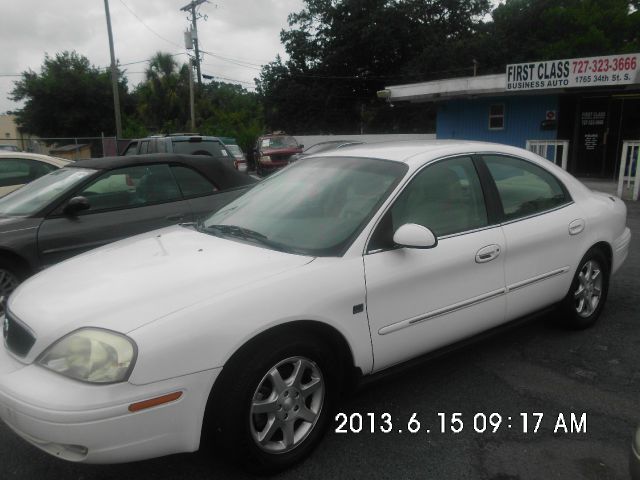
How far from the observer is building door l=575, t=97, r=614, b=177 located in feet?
54.8

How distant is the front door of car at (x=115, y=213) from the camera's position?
4770mm

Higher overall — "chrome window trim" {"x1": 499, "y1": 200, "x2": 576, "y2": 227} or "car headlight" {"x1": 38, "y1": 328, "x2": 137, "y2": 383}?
"chrome window trim" {"x1": 499, "y1": 200, "x2": 576, "y2": 227}

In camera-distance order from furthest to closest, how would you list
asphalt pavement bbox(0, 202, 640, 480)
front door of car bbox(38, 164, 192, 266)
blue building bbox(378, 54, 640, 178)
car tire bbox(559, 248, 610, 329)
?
blue building bbox(378, 54, 640, 178) < front door of car bbox(38, 164, 192, 266) < car tire bbox(559, 248, 610, 329) < asphalt pavement bbox(0, 202, 640, 480)

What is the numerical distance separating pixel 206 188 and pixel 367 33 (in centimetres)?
4139

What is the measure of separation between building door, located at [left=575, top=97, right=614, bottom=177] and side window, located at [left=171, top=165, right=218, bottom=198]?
1486cm

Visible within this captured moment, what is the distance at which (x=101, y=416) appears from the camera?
211 centimetres

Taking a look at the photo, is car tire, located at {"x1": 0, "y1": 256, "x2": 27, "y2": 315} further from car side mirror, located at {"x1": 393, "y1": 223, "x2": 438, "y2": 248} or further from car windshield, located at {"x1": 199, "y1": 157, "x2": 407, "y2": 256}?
car side mirror, located at {"x1": 393, "y1": 223, "x2": 438, "y2": 248}

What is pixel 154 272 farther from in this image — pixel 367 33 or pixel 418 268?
pixel 367 33

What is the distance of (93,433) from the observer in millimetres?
2109

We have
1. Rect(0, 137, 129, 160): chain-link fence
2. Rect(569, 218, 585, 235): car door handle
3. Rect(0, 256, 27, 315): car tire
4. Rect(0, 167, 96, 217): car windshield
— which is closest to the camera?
Rect(569, 218, 585, 235): car door handle

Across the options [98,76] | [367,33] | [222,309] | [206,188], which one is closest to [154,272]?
[222,309]

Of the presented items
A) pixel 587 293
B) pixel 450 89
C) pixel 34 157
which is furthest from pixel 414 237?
pixel 450 89

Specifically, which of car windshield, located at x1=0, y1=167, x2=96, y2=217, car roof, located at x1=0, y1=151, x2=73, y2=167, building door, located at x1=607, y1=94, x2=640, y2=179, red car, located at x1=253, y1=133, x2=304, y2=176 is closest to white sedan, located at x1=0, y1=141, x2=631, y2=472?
car windshield, located at x1=0, y1=167, x2=96, y2=217

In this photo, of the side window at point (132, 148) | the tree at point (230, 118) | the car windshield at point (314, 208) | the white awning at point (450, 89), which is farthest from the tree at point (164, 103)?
the car windshield at point (314, 208)
